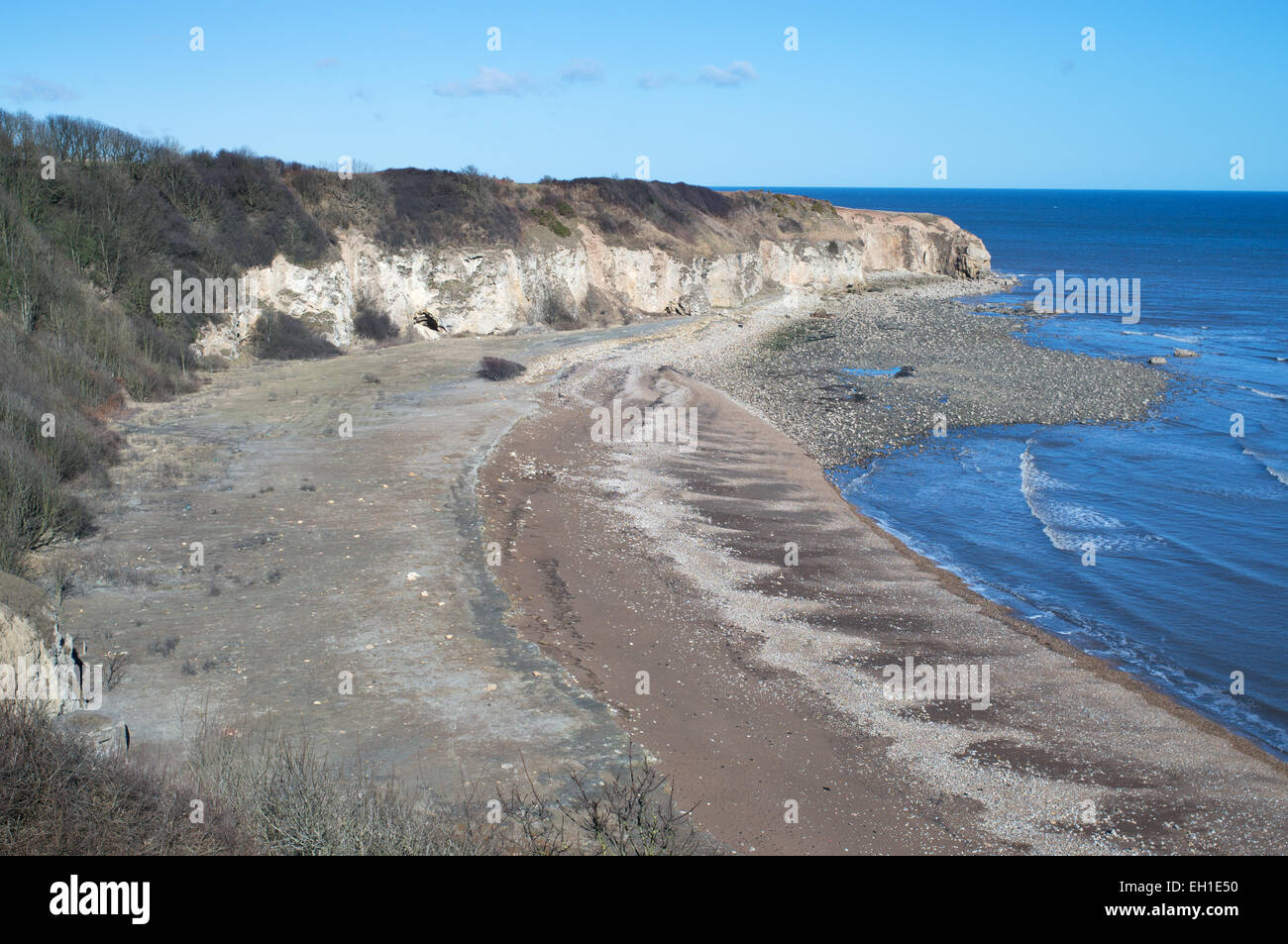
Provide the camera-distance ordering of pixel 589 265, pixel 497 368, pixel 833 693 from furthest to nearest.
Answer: pixel 589 265 → pixel 497 368 → pixel 833 693

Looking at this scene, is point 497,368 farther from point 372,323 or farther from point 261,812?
point 261,812

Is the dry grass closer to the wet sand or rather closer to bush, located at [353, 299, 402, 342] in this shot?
the wet sand

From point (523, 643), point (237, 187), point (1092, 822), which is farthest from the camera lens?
point (237, 187)

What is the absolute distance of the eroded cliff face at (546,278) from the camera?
109 feet

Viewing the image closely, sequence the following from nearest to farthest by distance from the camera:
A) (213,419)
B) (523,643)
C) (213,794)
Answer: (213,794)
(523,643)
(213,419)

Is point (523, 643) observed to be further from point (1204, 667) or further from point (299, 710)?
point (1204, 667)

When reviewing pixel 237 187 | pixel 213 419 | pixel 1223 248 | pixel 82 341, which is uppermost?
pixel 1223 248

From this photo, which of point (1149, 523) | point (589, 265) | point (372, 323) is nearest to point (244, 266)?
point (372, 323)

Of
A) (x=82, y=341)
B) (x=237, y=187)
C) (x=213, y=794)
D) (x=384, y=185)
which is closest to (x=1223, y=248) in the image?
(x=384, y=185)

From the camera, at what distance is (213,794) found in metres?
6.47

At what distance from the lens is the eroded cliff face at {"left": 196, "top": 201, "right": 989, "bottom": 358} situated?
109 ft

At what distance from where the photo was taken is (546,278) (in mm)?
42000
